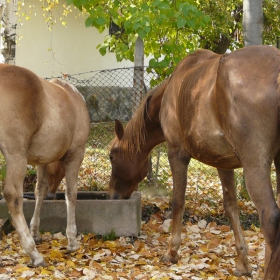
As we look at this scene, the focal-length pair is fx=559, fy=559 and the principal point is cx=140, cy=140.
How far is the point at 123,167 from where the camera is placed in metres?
6.29

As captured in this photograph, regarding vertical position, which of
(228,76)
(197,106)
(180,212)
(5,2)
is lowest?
(180,212)

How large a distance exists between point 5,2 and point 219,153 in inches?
290

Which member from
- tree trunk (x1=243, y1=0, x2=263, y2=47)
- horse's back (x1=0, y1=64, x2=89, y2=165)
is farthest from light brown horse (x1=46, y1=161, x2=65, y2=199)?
tree trunk (x1=243, y1=0, x2=263, y2=47)

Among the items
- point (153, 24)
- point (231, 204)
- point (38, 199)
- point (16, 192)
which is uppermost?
point (153, 24)

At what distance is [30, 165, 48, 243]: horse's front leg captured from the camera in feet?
20.0

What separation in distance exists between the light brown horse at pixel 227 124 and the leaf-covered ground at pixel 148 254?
10.8 inches

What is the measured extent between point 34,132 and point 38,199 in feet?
4.31

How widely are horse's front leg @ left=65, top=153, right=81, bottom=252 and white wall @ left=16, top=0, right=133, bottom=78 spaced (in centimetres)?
1013

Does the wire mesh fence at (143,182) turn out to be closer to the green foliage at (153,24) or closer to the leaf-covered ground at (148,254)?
the green foliage at (153,24)

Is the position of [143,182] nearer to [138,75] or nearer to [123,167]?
[138,75]

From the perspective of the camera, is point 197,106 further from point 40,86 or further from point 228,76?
point 40,86

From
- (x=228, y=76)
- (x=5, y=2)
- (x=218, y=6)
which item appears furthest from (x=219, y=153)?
(x=218, y=6)

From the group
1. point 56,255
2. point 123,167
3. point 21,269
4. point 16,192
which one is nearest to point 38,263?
point 21,269

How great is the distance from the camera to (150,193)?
803cm
